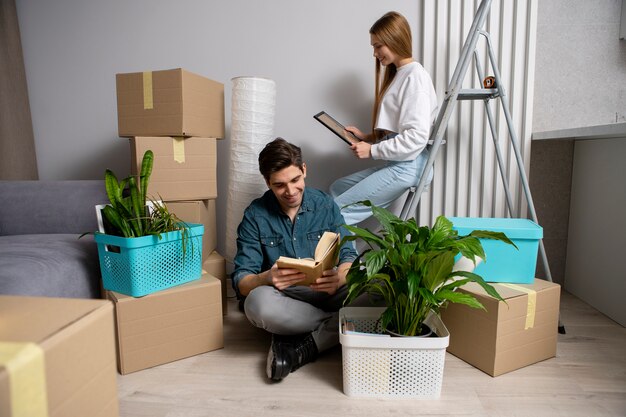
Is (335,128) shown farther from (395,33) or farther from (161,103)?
(161,103)

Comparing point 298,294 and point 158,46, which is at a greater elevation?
point 158,46

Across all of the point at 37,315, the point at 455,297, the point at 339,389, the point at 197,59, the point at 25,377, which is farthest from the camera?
the point at 197,59

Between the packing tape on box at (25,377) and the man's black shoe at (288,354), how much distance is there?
81cm

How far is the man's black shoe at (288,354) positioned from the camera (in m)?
1.23

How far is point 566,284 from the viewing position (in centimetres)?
210

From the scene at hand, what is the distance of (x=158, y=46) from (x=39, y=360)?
2025 millimetres

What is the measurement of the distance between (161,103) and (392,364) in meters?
1.28

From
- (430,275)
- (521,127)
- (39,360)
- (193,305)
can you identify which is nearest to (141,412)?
(193,305)

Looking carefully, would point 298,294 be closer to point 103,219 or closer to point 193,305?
point 193,305

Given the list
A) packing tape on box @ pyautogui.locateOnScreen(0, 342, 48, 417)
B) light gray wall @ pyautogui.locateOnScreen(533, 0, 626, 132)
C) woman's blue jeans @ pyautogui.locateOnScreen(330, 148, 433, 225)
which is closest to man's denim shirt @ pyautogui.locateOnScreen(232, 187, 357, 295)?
woman's blue jeans @ pyautogui.locateOnScreen(330, 148, 433, 225)

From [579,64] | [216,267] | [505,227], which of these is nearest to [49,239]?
[216,267]

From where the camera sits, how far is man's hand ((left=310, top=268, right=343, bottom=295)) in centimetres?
128

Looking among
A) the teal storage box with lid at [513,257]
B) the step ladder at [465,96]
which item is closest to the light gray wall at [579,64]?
the step ladder at [465,96]

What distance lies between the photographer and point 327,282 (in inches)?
51.1
